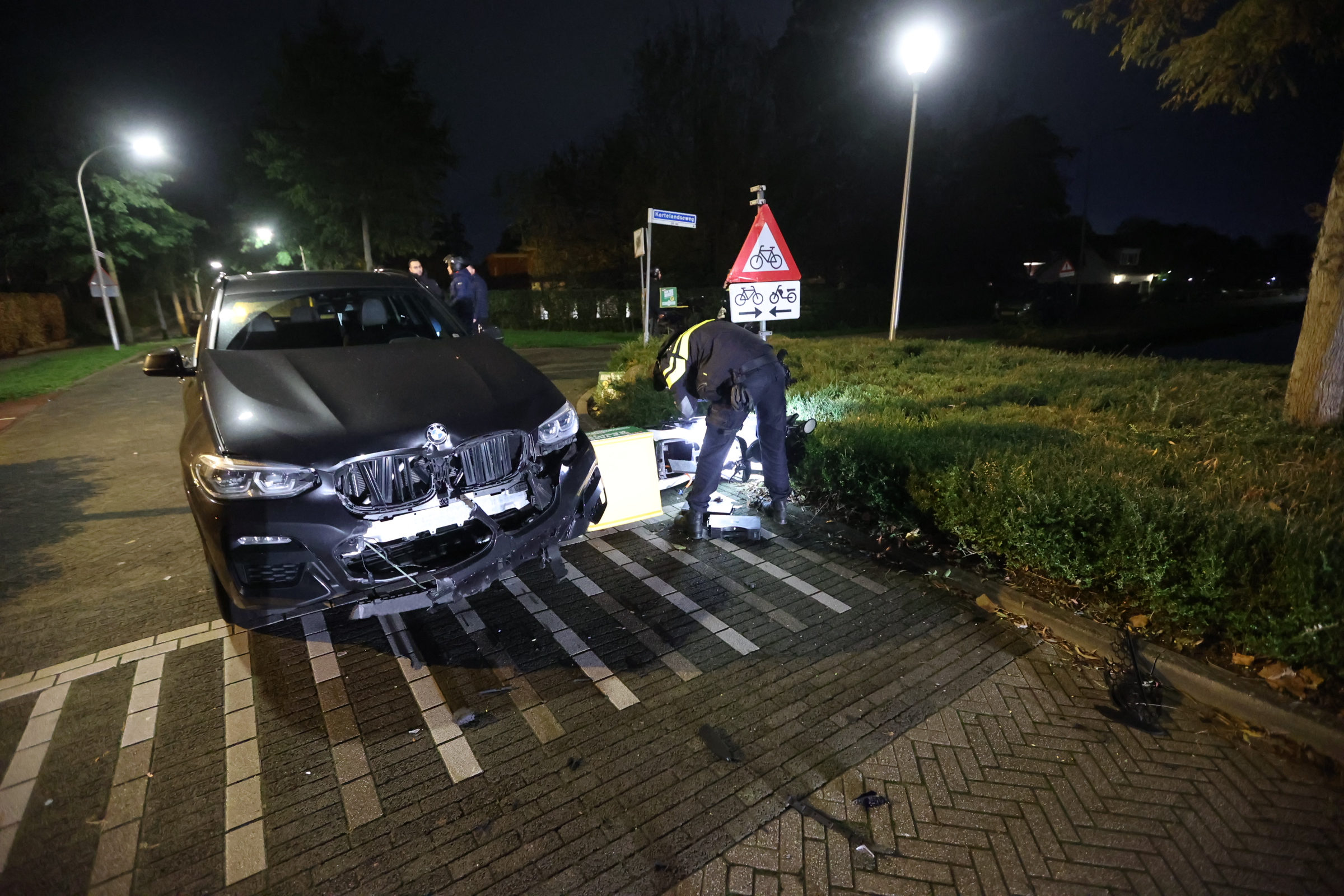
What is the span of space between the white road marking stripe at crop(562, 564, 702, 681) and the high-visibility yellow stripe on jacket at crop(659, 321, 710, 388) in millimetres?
1539

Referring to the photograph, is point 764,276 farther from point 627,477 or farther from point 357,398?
point 357,398

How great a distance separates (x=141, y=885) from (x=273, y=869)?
41 centimetres

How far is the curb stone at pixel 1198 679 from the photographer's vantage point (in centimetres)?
266

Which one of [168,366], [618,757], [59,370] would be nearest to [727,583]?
[618,757]

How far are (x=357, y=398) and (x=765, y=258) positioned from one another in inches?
170

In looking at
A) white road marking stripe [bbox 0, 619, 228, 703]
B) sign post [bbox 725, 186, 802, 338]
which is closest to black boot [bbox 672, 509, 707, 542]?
sign post [bbox 725, 186, 802, 338]

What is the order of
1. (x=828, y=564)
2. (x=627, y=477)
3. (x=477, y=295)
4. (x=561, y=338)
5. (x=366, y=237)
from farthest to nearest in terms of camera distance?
1. (x=366, y=237)
2. (x=561, y=338)
3. (x=477, y=295)
4. (x=627, y=477)
5. (x=828, y=564)

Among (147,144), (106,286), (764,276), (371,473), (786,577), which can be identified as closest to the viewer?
(371,473)

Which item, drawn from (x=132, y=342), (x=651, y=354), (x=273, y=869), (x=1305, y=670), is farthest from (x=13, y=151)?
(x=1305, y=670)

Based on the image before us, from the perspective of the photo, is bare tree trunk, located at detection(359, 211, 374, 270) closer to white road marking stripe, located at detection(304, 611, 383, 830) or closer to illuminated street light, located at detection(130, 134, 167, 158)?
illuminated street light, located at detection(130, 134, 167, 158)

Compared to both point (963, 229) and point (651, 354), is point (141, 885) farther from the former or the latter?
point (963, 229)

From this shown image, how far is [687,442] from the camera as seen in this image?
19.5ft

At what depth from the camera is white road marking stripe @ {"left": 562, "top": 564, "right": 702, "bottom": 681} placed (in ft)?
11.1

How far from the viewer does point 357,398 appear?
3389 millimetres
